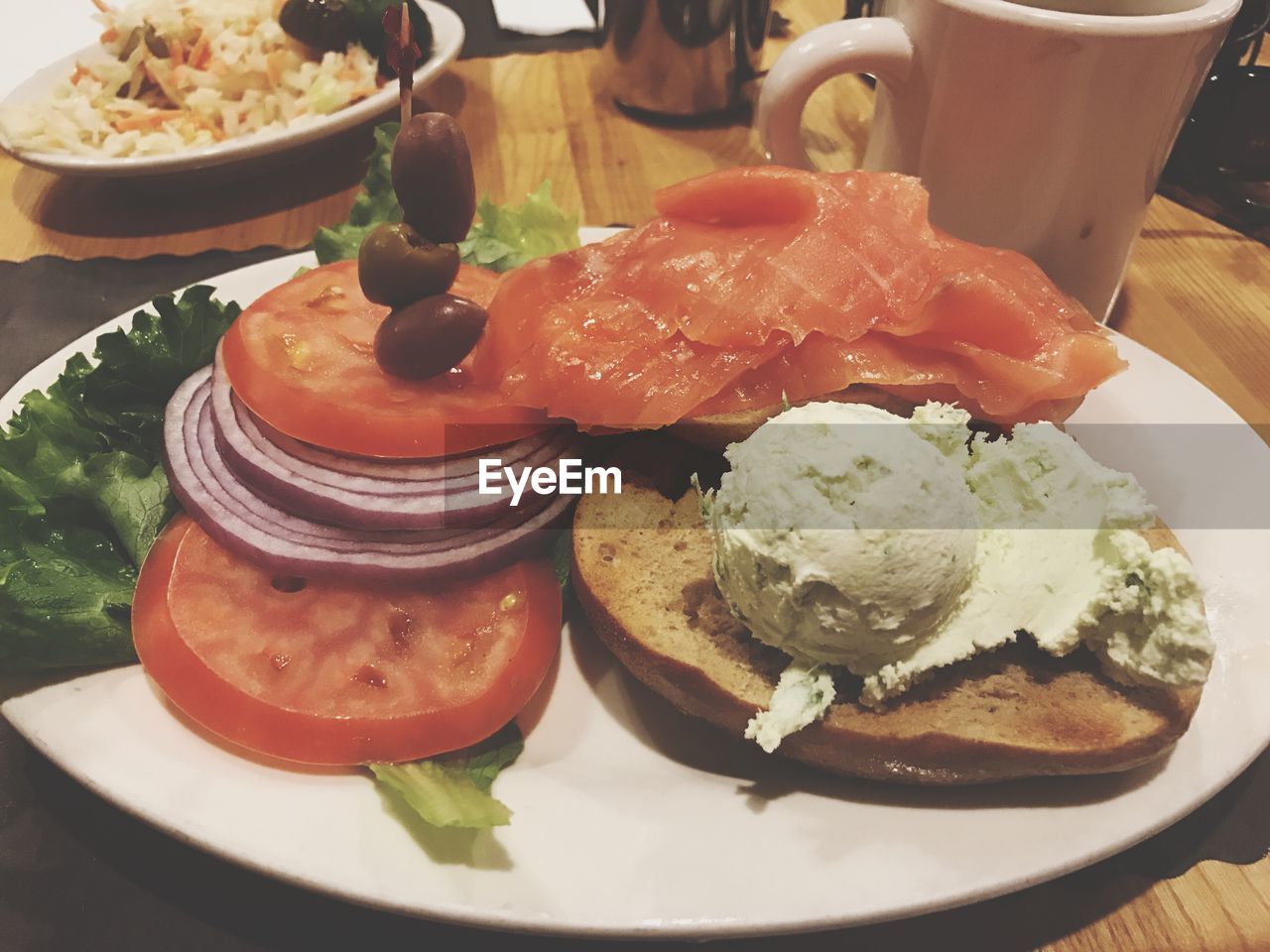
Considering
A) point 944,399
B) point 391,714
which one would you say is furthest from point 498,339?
point 944,399

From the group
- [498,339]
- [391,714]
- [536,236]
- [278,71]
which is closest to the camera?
[391,714]

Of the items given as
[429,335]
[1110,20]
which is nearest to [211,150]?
[429,335]

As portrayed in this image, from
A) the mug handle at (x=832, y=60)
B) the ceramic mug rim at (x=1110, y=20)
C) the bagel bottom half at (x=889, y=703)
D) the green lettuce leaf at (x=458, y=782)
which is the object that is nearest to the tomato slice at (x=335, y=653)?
the green lettuce leaf at (x=458, y=782)

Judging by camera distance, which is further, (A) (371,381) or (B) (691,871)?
(A) (371,381)

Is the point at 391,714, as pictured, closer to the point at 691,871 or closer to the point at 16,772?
the point at 691,871

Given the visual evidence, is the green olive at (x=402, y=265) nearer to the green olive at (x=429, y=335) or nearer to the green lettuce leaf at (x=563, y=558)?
the green olive at (x=429, y=335)

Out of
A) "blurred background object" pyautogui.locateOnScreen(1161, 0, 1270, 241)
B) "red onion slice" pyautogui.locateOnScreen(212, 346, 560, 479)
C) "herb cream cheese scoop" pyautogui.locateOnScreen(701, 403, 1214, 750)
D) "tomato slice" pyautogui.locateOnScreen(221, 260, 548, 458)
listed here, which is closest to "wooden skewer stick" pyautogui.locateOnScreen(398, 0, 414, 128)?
"tomato slice" pyautogui.locateOnScreen(221, 260, 548, 458)
